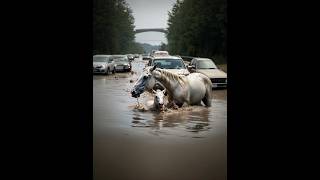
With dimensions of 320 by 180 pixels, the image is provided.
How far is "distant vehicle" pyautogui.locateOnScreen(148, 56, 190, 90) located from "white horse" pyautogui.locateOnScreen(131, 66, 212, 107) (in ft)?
0.51

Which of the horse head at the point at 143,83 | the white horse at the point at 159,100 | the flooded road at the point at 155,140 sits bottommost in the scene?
the flooded road at the point at 155,140

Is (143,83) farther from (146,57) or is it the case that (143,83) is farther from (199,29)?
(199,29)

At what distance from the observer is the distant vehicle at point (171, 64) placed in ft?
23.3

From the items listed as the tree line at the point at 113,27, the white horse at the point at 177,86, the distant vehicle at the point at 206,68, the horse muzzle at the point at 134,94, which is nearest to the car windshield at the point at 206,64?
the distant vehicle at the point at 206,68

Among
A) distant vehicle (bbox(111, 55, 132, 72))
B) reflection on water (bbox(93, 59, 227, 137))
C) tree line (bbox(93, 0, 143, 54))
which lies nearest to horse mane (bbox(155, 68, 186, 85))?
reflection on water (bbox(93, 59, 227, 137))

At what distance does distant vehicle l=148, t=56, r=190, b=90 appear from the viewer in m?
7.09

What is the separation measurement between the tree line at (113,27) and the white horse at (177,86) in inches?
22.5

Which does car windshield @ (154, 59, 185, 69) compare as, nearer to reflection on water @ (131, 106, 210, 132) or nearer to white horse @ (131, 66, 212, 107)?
white horse @ (131, 66, 212, 107)

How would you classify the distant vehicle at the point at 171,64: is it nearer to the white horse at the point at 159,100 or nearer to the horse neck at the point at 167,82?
the horse neck at the point at 167,82

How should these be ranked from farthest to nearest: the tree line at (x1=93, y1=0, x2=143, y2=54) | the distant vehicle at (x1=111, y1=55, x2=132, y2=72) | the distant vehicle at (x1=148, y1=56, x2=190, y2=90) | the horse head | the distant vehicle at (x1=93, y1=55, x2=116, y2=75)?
1. the distant vehicle at (x1=111, y1=55, x2=132, y2=72)
2. the distant vehicle at (x1=148, y1=56, x2=190, y2=90)
3. the horse head
4. the tree line at (x1=93, y1=0, x2=143, y2=54)
5. the distant vehicle at (x1=93, y1=55, x2=116, y2=75)

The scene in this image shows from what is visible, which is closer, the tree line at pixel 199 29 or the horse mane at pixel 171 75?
the tree line at pixel 199 29

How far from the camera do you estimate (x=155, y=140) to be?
208 inches
